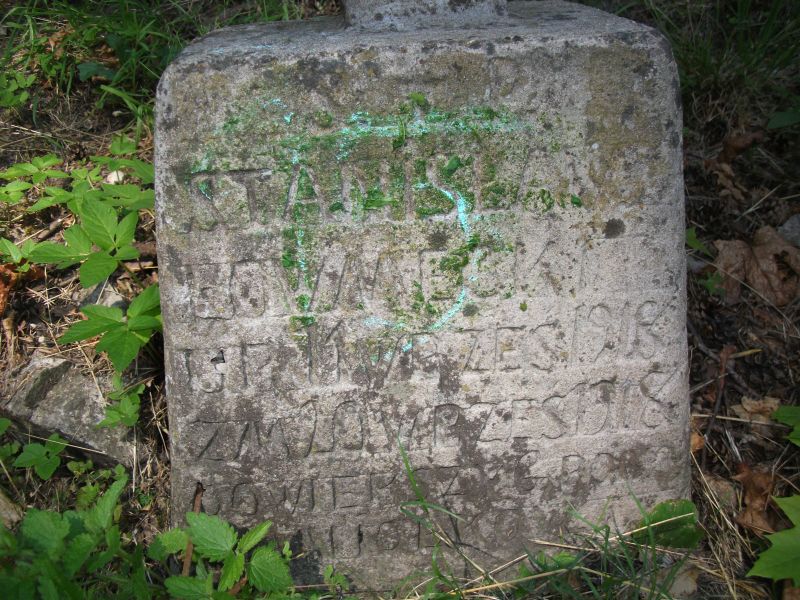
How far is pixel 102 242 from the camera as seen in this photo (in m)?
2.29

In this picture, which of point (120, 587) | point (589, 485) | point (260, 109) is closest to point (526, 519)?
point (589, 485)

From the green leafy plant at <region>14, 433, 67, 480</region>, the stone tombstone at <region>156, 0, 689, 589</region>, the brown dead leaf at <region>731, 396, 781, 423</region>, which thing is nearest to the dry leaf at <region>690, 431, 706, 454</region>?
the brown dead leaf at <region>731, 396, 781, 423</region>

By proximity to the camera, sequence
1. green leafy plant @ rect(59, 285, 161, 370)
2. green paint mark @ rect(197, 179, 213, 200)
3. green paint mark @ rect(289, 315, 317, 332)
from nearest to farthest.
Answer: green paint mark @ rect(197, 179, 213, 200) → green paint mark @ rect(289, 315, 317, 332) → green leafy plant @ rect(59, 285, 161, 370)

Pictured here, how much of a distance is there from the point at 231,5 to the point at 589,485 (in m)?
2.43

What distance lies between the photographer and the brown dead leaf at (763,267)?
2.75 meters

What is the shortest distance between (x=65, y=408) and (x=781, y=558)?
209cm

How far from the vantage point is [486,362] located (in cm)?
195

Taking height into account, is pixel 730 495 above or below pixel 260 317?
below

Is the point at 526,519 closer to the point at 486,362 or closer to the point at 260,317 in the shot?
the point at 486,362

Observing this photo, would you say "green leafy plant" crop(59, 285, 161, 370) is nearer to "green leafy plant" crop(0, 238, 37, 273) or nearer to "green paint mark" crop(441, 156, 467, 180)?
"green leafy plant" crop(0, 238, 37, 273)

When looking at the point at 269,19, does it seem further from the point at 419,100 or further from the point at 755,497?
the point at 755,497

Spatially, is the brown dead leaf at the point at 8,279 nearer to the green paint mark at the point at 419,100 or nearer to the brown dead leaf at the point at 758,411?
the green paint mark at the point at 419,100

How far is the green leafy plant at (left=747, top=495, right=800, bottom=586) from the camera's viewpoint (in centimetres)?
190

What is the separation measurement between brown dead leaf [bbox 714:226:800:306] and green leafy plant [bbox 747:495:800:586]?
101cm
